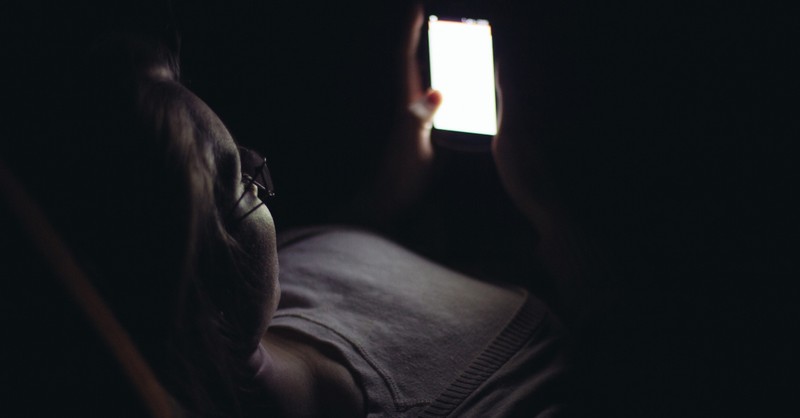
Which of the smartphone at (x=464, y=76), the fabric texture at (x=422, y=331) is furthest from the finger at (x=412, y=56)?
the fabric texture at (x=422, y=331)

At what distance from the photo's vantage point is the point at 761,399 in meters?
0.84

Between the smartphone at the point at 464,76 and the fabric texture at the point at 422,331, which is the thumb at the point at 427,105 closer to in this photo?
the smartphone at the point at 464,76

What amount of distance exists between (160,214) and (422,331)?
1.41 feet

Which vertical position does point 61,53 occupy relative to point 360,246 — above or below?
above

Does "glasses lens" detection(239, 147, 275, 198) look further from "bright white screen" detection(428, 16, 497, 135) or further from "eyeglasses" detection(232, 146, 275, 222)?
"bright white screen" detection(428, 16, 497, 135)

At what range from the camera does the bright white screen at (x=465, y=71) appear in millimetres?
1090

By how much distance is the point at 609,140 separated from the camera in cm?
115

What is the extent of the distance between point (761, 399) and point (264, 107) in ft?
3.33

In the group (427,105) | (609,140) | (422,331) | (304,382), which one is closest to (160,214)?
(304,382)

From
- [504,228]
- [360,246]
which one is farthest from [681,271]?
[360,246]

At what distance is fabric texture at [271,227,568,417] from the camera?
792mm

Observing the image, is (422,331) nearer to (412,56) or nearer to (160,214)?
(160,214)

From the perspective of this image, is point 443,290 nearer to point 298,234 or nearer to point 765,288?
point 298,234

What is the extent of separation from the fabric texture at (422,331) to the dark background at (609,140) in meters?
0.10
